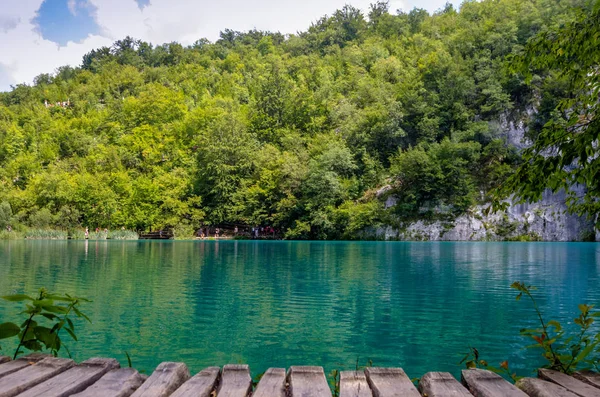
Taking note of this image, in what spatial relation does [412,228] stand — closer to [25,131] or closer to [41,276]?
[41,276]

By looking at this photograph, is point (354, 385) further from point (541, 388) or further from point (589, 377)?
point (589, 377)

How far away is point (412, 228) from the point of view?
48156 mm

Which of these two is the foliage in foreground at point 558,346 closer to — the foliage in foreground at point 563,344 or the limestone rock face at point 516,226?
the foliage in foreground at point 563,344

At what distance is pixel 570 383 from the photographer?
2.64m

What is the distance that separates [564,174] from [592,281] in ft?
44.8

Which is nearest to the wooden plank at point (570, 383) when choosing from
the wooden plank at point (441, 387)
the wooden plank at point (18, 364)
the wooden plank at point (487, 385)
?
the wooden plank at point (487, 385)

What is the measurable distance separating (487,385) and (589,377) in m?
A: 0.71

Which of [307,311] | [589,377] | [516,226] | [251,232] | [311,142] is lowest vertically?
[307,311]

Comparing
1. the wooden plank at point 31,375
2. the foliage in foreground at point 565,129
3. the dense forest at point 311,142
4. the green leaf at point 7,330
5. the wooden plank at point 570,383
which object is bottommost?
the wooden plank at point 570,383

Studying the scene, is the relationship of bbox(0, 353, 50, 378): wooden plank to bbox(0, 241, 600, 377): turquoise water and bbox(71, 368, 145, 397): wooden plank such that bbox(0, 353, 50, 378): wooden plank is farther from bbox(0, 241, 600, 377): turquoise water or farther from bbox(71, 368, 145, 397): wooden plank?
bbox(0, 241, 600, 377): turquoise water

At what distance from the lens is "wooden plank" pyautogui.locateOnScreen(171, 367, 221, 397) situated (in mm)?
2393

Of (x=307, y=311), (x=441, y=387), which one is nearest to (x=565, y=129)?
(x=441, y=387)

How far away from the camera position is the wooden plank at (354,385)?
2391 mm

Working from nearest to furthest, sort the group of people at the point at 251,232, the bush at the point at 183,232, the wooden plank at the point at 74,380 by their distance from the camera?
1. the wooden plank at the point at 74,380
2. the group of people at the point at 251,232
3. the bush at the point at 183,232
